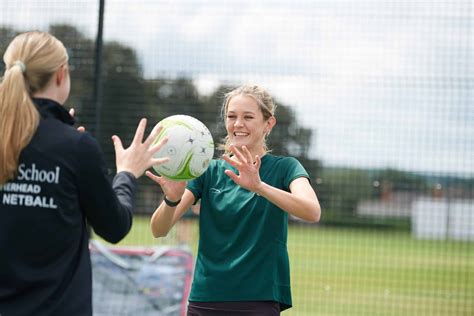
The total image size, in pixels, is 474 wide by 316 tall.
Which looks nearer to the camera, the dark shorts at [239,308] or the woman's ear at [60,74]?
the woman's ear at [60,74]

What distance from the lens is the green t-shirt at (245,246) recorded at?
11.5 feet

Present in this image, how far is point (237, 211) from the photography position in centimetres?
356

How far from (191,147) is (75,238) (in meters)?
0.94

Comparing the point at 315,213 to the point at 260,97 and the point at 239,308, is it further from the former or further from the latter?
the point at 260,97

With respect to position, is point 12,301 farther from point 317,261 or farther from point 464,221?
point 317,261

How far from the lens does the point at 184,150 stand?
136 inches

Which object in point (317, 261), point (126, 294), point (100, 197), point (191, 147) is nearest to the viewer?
point (100, 197)

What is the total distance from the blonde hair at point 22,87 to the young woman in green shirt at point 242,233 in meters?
0.96

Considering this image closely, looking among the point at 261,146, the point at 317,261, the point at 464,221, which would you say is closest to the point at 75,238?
the point at 261,146

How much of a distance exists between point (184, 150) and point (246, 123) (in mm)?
370

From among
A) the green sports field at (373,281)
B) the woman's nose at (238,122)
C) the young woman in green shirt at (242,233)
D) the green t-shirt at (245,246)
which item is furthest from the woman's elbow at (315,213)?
the green sports field at (373,281)

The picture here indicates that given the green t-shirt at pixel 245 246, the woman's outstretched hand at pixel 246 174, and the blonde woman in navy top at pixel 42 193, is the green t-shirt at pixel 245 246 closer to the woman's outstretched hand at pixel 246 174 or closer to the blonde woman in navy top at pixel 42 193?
the woman's outstretched hand at pixel 246 174

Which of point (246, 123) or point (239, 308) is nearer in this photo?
point (239, 308)

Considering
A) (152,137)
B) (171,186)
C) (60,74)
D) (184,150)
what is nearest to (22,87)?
(60,74)
